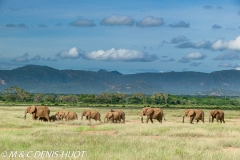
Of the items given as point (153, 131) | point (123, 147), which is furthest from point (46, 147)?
point (153, 131)

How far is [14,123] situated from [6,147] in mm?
16444

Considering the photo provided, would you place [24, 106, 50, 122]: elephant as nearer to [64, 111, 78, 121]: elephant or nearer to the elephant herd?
the elephant herd

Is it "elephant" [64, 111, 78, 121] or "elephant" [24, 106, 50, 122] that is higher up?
"elephant" [24, 106, 50, 122]

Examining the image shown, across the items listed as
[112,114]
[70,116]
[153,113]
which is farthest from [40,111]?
[153,113]

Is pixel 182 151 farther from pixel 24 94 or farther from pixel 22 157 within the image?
pixel 24 94

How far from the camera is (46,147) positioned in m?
17.7

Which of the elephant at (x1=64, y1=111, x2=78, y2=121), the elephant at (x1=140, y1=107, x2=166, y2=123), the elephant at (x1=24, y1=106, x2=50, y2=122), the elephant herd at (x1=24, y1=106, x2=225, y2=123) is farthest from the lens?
the elephant at (x1=64, y1=111, x2=78, y2=121)

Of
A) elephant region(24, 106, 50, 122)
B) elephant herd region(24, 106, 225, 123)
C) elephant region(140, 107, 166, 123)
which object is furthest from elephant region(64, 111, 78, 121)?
elephant region(140, 107, 166, 123)

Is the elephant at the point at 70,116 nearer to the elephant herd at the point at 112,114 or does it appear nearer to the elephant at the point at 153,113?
the elephant herd at the point at 112,114

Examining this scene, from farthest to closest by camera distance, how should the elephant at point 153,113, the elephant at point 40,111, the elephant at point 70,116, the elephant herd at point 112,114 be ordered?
the elephant at point 70,116
the elephant at point 153,113
the elephant herd at point 112,114
the elephant at point 40,111

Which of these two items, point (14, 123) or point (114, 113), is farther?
point (114, 113)

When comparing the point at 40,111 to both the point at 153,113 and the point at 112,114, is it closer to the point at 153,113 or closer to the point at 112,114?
the point at 112,114

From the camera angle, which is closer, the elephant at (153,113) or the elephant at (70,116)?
the elephant at (153,113)

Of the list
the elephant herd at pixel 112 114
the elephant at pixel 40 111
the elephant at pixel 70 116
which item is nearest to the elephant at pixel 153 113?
the elephant herd at pixel 112 114
